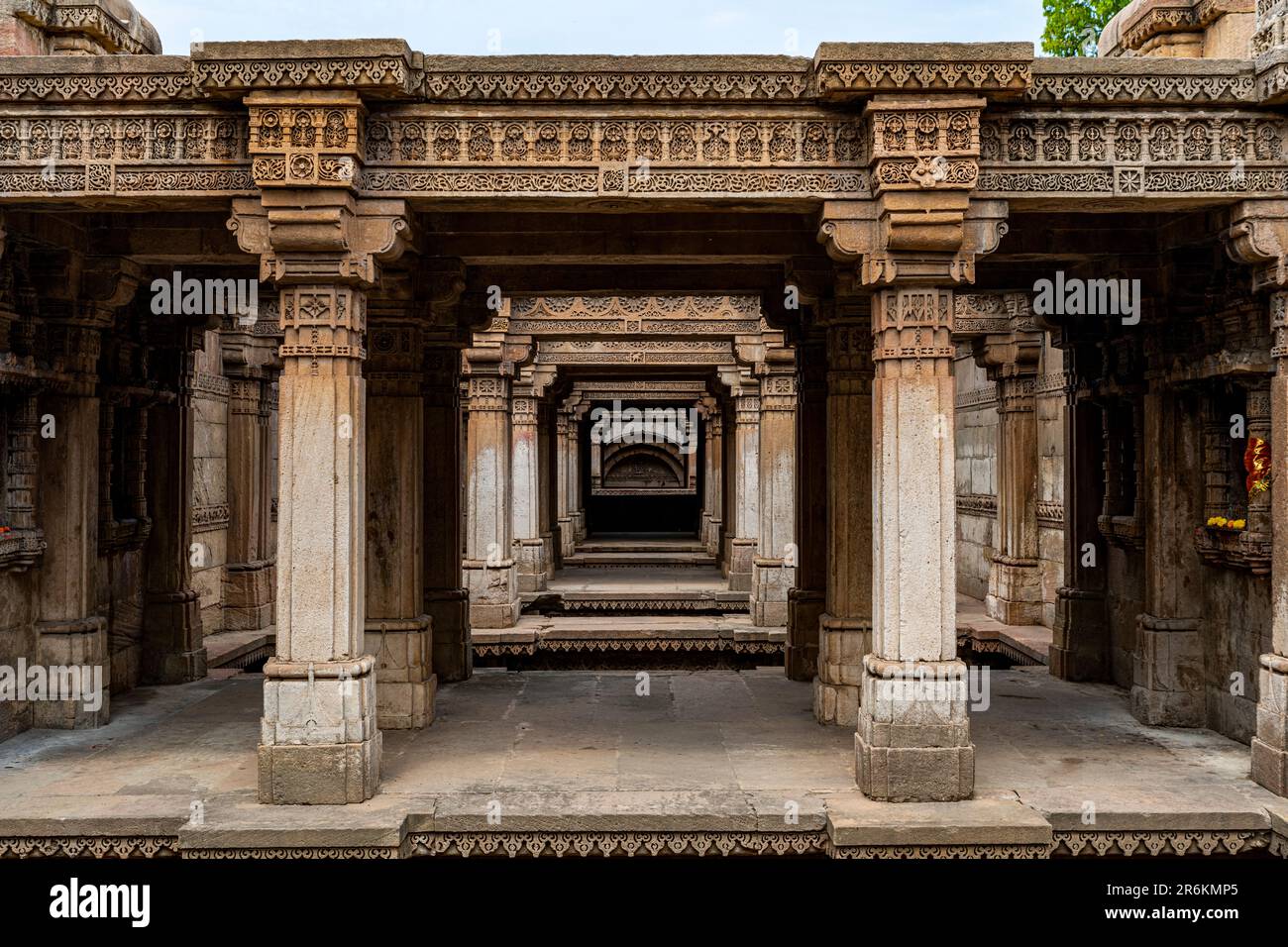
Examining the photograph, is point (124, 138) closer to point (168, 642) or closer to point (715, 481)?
point (168, 642)

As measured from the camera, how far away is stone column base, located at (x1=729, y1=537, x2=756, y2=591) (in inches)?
709

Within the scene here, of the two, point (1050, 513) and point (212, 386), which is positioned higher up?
point (212, 386)

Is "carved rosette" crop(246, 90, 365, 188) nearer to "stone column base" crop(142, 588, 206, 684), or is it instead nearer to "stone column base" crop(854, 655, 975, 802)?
"stone column base" crop(854, 655, 975, 802)

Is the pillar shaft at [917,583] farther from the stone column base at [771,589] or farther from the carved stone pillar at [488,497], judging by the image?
the carved stone pillar at [488,497]

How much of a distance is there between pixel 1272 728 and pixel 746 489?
1163 cm

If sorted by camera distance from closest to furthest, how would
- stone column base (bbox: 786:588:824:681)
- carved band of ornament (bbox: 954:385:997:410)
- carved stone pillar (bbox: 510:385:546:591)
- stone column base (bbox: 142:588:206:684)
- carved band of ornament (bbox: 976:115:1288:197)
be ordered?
carved band of ornament (bbox: 976:115:1288:197), stone column base (bbox: 786:588:824:681), stone column base (bbox: 142:588:206:684), carved band of ornament (bbox: 954:385:997:410), carved stone pillar (bbox: 510:385:546:591)

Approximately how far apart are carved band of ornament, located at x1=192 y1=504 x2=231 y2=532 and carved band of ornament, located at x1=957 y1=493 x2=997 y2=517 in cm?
1126

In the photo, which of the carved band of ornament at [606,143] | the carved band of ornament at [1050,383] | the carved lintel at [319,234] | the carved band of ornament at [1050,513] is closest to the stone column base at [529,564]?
the carved band of ornament at [1050,513]

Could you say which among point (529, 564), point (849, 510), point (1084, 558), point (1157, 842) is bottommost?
point (1157, 842)

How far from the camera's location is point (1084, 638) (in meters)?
10.7

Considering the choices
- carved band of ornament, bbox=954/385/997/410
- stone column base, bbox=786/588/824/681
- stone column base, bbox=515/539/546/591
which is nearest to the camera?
stone column base, bbox=786/588/824/681

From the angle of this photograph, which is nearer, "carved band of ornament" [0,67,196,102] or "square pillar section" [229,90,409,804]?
"square pillar section" [229,90,409,804]

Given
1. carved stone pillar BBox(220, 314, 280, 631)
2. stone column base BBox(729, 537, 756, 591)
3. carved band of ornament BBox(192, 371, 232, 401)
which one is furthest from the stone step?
carved band of ornament BBox(192, 371, 232, 401)

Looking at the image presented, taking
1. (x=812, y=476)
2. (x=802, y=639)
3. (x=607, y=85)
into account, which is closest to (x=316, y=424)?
(x=607, y=85)
